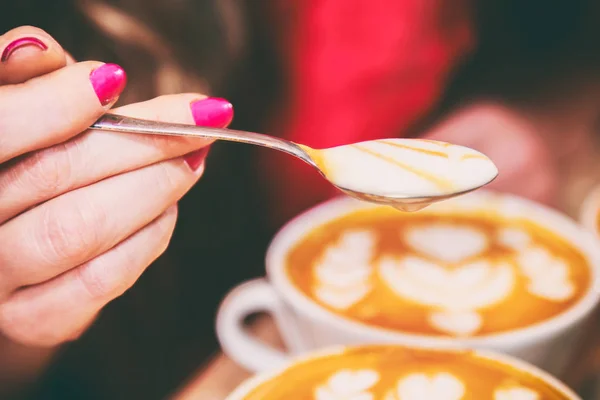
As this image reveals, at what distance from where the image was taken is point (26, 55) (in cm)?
36

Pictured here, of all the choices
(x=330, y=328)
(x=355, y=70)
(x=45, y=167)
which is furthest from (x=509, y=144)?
(x=45, y=167)

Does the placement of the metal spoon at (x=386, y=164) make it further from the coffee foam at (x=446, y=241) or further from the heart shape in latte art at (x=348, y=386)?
the coffee foam at (x=446, y=241)

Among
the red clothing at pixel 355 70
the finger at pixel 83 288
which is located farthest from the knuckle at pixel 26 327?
the red clothing at pixel 355 70

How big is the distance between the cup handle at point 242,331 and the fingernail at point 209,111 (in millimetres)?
241

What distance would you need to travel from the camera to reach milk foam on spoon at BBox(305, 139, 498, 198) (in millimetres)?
428

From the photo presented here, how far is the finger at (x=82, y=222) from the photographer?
430 millimetres

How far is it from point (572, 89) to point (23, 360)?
99cm

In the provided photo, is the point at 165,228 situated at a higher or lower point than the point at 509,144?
higher

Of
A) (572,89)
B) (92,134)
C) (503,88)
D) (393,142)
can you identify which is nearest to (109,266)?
(92,134)

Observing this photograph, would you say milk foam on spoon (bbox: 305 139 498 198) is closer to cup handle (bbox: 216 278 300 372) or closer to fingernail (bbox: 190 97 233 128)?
fingernail (bbox: 190 97 233 128)

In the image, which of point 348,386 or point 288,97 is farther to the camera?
point 288,97

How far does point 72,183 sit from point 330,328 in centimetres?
27

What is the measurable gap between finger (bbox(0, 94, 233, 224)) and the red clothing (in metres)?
0.49

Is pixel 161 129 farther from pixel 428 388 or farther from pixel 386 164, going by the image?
pixel 428 388
